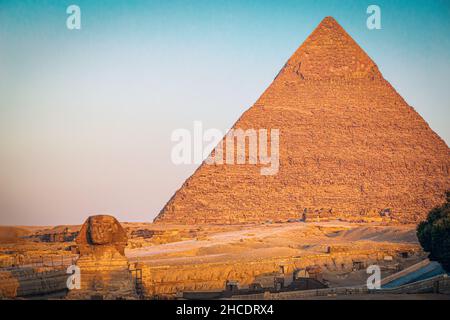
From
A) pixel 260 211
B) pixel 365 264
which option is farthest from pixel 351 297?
pixel 260 211

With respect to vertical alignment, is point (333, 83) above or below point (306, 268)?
above

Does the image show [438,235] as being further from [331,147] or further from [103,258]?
[331,147]

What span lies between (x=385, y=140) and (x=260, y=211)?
60.4ft

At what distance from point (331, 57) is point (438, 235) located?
11474cm

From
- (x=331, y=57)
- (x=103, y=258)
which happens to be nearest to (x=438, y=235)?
(x=103, y=258)

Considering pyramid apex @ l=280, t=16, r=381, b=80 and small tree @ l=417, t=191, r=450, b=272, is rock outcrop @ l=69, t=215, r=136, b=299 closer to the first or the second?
small tree @ l=417, t=191, r=450, b=272

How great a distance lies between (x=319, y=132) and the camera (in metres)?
141

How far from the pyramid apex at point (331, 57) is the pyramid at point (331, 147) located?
4.2 inches

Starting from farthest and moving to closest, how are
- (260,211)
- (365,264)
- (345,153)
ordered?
1. (345,153)
2. (260,211)
3. (365,264)

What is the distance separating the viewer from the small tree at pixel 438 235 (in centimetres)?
2525

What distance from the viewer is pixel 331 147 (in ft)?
460

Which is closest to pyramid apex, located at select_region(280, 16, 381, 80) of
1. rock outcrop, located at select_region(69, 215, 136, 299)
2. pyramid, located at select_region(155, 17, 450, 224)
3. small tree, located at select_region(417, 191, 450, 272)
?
pyramid, located at select_region(155, 17, 450, 224)
